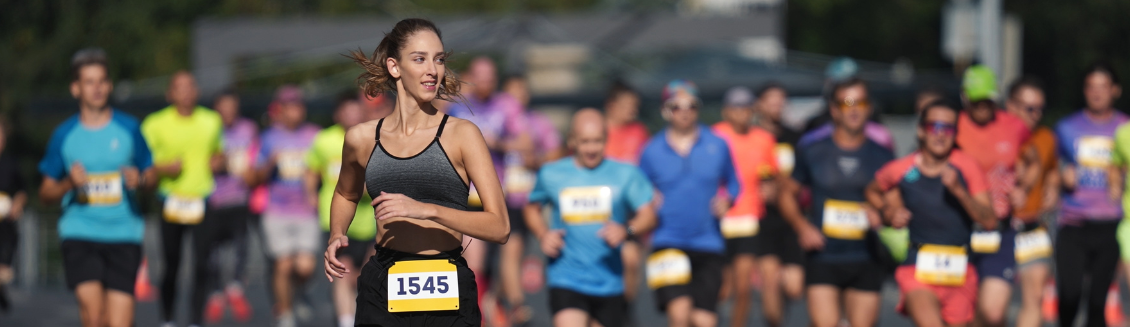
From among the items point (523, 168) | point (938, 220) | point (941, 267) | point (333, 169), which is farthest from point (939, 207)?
point (333, 169)

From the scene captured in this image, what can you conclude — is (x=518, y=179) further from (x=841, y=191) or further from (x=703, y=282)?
(x=841, y=191)

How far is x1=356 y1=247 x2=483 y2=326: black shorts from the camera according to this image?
5234 mm

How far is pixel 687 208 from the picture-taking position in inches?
366

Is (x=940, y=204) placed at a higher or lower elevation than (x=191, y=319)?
higher

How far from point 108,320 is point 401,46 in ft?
13.3

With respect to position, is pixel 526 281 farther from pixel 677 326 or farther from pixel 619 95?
pixel 677 326

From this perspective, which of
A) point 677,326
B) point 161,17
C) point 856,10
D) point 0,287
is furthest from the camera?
point 856,10

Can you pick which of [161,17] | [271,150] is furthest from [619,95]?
[161,17]

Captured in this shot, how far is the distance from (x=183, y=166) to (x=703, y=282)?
14.2ft

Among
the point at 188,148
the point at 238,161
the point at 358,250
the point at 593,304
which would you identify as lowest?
the point at 593,304

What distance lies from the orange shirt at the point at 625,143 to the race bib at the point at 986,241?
15.6 feet

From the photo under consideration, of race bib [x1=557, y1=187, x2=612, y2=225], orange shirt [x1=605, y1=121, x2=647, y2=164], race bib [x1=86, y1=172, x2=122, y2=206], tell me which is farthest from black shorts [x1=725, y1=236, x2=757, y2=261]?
race bib [x1=86, y1=172, x2=122, y2=206]

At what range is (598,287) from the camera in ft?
26.9

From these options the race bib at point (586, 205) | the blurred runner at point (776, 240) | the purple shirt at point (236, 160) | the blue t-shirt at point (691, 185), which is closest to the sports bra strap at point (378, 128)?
the race bib at point (586, 205)
